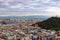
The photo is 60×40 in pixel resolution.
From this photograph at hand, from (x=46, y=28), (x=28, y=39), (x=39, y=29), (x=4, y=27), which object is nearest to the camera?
(x=28, y=39)

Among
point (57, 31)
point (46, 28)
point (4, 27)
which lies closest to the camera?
point (57, 31)

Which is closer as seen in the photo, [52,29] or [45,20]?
[52,29]

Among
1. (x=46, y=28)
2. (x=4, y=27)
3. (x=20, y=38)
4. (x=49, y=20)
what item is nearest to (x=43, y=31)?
(x=46, y=28)

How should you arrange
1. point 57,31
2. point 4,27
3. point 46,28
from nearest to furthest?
point 57,31
point 46,28
point 4,27

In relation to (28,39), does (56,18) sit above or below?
above

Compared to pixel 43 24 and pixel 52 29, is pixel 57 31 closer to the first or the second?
pixel 52 29

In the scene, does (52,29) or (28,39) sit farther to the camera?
(52,29)

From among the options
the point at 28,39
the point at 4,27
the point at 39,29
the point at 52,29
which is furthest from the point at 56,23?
the point at 4,27

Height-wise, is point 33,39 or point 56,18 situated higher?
point 56,18

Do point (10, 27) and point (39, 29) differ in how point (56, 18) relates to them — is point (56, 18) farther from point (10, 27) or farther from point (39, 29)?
point (10, 27)
